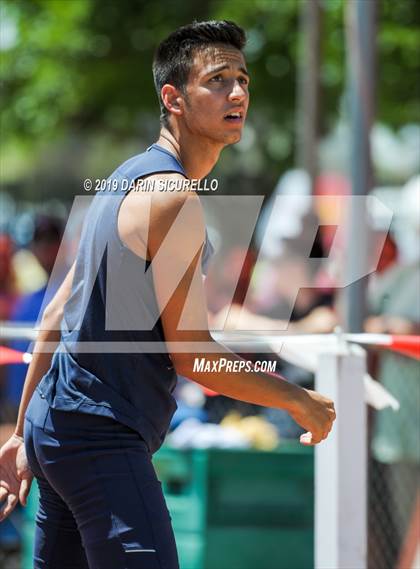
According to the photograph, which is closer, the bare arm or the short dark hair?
the short dark hair

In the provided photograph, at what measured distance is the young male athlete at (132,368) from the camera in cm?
309

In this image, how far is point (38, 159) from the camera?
58.4 ft

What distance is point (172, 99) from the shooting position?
133 inches

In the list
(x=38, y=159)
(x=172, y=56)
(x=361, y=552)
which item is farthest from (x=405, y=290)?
(x=38, y=159)

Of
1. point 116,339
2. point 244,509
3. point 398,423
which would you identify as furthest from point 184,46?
point 398,423

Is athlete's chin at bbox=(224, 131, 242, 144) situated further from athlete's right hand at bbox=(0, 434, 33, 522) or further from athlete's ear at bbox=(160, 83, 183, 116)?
athlete's right hand at bbox=(0, 434, 33, 522)

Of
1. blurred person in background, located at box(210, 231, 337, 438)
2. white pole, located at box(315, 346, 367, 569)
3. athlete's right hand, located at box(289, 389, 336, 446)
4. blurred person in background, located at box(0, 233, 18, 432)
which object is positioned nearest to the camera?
athlete's right hand, located at box(289, 389, 336, 446)

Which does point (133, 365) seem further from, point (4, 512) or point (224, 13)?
point (224, 13)

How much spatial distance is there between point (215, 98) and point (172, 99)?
13 centimetres

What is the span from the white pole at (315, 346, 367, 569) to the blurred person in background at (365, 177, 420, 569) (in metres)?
1.50

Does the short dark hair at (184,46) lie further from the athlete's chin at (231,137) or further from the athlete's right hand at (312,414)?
the athlete's right hand at (312,414)

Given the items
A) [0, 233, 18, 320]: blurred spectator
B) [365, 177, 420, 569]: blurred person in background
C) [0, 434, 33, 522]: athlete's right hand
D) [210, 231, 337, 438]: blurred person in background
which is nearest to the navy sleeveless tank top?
[0, 434, 33, 522]: athlete's right hand

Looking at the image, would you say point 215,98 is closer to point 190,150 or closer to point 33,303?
point 190,150

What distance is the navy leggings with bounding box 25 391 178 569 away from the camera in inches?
120
